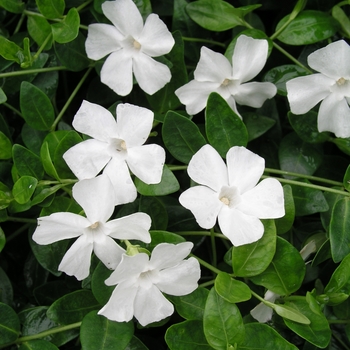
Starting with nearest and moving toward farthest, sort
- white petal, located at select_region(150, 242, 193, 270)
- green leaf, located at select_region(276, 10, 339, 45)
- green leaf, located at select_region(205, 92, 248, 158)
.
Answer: white petal, located at select_region(150, 242, 193, 270)
green leaf, located at select_region(205, 92, 248, 158)
green leaf, located at select_region(276, 10, 339, 45)

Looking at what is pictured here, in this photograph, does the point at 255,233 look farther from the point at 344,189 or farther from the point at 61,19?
the point at 61,19

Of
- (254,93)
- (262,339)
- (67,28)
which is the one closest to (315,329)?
(262,339)

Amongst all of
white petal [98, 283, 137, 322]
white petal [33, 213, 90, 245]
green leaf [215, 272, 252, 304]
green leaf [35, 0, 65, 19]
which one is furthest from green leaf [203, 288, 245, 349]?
green leaf [35, 0, 65, 19]

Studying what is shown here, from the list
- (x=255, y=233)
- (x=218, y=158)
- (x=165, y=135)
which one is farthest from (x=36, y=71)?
(x=255, y=233)

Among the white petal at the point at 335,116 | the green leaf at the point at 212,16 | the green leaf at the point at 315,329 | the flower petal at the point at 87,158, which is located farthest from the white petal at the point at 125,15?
the green leaf at the point at 315,329

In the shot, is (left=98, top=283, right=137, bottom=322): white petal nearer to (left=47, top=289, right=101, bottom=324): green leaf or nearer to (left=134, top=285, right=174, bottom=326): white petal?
(left=134, top=285, right=174, bottom=326): white petal

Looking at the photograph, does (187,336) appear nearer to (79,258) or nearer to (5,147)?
(79,258)
